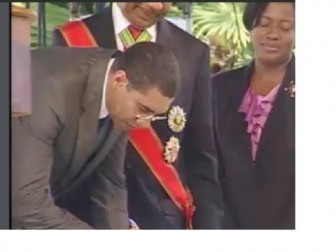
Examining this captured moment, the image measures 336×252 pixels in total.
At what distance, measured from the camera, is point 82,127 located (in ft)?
11.4

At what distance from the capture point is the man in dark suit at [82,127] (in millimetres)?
3482

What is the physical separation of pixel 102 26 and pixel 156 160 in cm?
51

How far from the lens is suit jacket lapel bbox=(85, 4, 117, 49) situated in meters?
3.49

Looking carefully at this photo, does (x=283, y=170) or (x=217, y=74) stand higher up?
(x=217, y=74)

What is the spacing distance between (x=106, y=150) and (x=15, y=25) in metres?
0.55

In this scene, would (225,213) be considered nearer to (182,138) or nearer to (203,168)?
(203,168)

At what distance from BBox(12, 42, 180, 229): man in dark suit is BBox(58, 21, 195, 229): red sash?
0.11 ft

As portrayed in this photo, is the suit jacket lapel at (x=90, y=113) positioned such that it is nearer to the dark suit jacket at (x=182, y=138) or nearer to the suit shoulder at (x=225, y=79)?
the dark suit jacket at (x=182, y=138)

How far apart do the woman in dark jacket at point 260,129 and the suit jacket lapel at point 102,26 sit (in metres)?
0.41
